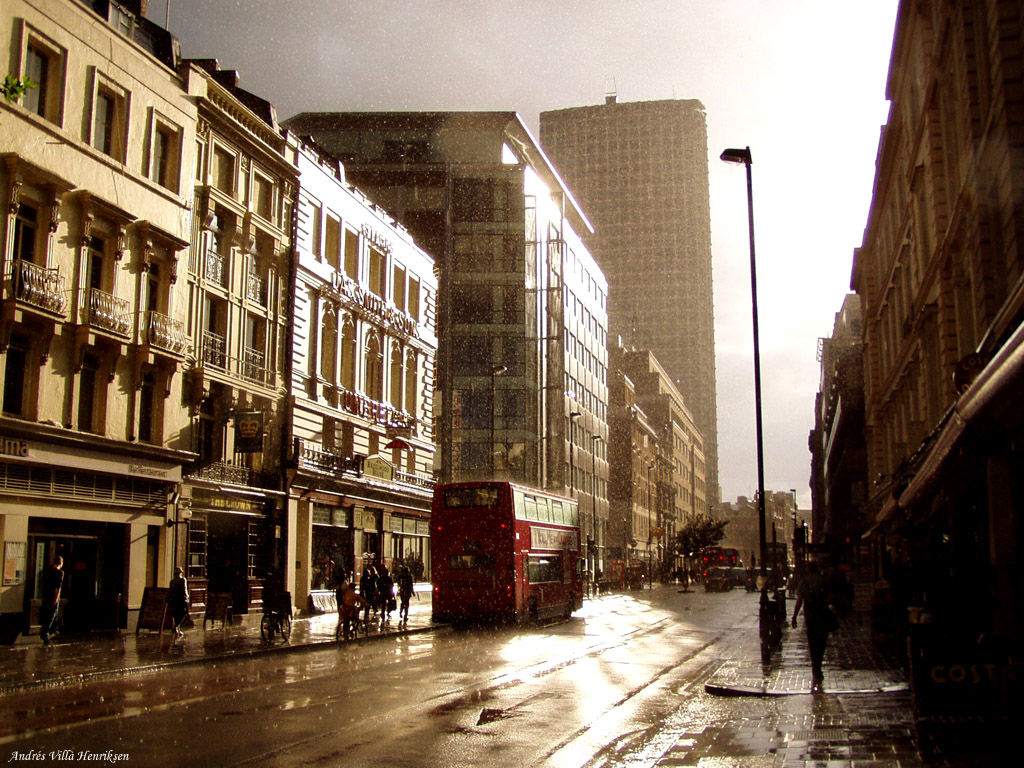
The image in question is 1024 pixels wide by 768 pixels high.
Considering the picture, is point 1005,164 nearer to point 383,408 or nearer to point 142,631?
point 142,631

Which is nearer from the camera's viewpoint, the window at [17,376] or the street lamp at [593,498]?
the window at [17,376]

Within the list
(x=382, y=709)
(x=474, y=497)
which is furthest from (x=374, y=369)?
(x=382, y=709)

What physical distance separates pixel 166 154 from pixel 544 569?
17.6m

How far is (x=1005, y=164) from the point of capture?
1692 cm

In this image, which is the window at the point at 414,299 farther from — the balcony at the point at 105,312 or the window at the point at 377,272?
the balcony at the point at 105,312

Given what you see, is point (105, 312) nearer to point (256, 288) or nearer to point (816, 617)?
point (256, 288)

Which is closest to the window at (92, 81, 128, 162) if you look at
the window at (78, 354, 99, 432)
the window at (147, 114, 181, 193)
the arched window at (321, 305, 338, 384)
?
the window at (147, 114, 181, 193)

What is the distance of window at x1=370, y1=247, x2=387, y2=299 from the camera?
43688 mm

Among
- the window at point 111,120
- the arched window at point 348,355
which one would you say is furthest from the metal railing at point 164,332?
the arched window at point 348,355

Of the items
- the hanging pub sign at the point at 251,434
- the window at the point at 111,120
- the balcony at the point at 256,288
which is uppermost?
the window at the point at 111,120

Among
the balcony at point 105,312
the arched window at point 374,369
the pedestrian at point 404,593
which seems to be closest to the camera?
the balcony at point 105,312

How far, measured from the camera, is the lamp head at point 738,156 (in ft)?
79.7

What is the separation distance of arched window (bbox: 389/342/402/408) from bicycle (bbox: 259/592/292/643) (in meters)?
21.0

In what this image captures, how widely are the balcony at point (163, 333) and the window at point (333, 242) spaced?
11527mm
